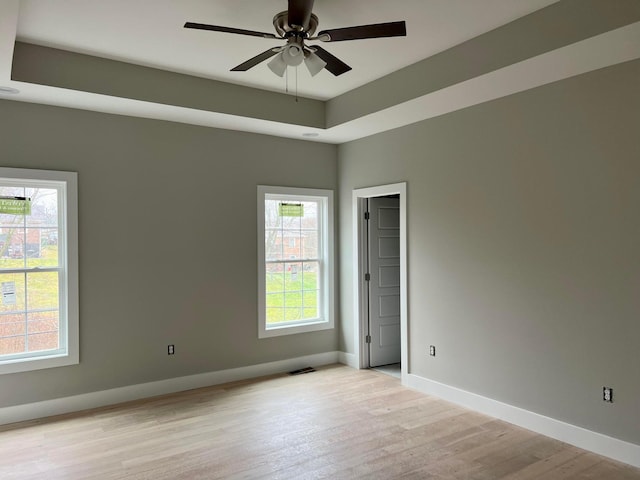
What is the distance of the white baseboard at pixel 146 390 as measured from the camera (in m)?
3.93

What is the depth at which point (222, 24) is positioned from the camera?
320 cm

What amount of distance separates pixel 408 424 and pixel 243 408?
146 cm

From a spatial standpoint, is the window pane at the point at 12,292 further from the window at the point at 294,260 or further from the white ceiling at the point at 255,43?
the window at the point at 294,260

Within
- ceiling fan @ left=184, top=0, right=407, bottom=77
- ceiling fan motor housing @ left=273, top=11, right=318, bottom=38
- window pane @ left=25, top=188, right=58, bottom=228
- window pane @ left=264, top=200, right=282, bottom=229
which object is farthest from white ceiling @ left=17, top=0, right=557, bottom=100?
window pane @ left=264, top=200, right=282, bottom=229

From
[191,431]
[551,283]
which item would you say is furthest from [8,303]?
[551,283]

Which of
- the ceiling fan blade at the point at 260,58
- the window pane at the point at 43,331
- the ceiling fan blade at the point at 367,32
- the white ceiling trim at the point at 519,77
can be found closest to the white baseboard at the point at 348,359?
the white ceiling trim at the point at 519,77

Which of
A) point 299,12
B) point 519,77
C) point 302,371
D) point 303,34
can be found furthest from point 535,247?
point 302,371

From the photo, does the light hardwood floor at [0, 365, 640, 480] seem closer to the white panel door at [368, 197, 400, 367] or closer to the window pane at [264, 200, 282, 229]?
the white panel door at [368, 197, 400, 367]

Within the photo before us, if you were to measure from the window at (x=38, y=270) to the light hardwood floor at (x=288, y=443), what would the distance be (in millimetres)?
615

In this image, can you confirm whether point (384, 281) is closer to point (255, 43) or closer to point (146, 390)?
point (146, 390)

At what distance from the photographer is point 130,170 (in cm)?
440

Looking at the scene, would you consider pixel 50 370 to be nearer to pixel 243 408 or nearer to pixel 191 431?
pixel 191 431

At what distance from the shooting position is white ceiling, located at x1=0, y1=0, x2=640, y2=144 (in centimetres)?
290

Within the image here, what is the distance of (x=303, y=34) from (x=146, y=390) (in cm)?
354
